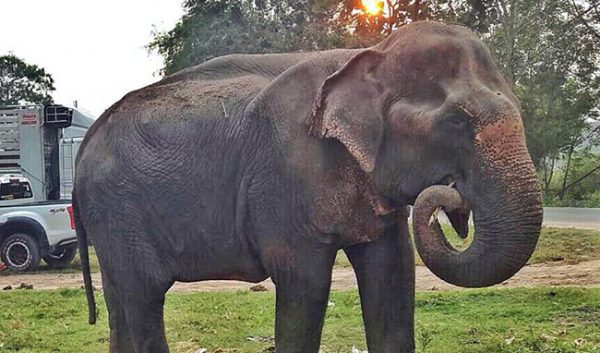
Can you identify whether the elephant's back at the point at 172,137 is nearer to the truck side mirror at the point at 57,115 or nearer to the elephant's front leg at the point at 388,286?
the elephant's front leg at the point at 388,286

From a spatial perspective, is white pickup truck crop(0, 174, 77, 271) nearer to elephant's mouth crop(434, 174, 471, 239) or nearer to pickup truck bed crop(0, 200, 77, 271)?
pickup truck bed crop(0, 200, 77, 271)

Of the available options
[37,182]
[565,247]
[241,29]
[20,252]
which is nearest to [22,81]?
[241,29]

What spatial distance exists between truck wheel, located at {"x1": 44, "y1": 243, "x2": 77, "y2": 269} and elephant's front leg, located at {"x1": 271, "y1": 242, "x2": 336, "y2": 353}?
483 inches

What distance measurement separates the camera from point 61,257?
1636cm

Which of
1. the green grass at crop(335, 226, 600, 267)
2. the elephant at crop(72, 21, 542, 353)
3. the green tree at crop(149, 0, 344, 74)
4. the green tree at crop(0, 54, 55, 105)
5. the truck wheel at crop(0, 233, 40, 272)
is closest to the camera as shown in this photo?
the elephant at crop(72, 21, 542, 353)

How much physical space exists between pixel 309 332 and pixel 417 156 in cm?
100

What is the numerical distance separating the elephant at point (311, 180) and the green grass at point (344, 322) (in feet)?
9.18

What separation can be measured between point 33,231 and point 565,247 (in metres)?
9.31

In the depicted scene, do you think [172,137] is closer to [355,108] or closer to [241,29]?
[355,108]

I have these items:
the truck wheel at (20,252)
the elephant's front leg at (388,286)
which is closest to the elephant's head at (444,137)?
the elephant's front leg at (388,286)

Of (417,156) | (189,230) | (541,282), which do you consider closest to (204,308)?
(541,282)

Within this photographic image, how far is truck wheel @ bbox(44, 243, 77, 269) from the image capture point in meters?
16.0

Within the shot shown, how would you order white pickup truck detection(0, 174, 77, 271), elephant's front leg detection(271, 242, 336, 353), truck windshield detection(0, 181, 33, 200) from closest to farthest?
elephant's front leg detection(271, 242, 336, 353)
white pickup truck detection(0, 174, 77, 271)
truck windshield detection(0, 181, 33, 200)

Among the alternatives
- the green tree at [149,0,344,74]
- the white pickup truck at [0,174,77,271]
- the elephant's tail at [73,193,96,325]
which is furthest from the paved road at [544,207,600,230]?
the elephant's tail at [73,193,96,325]
